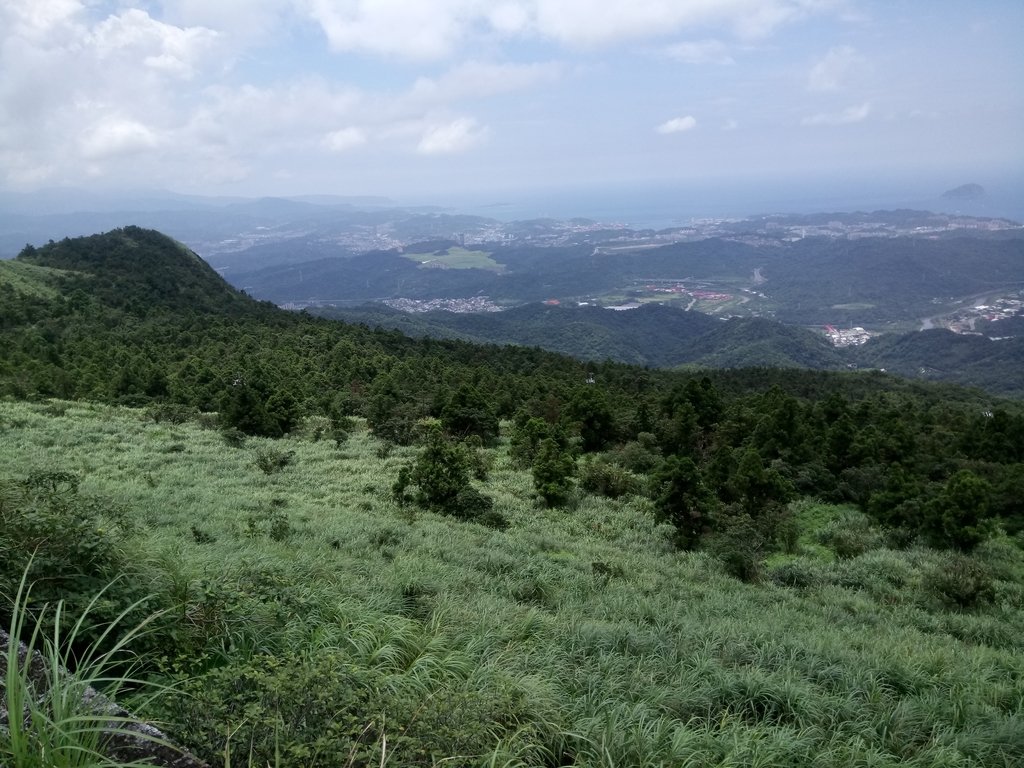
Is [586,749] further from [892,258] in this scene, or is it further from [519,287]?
[892,258]

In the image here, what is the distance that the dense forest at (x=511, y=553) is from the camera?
11.0 ft

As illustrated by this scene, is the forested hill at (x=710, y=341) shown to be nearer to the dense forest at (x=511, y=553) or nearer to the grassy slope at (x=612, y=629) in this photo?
the dense forest at (x=511, y=553)

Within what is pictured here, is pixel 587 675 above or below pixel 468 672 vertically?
below

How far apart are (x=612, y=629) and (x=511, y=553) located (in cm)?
391

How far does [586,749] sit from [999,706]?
161 inches

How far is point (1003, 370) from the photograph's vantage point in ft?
262

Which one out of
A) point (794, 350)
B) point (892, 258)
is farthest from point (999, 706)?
point (892, 258)

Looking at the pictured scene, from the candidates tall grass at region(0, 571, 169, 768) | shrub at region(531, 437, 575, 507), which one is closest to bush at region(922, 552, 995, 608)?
shrub at region(531, 437, 575, 507)

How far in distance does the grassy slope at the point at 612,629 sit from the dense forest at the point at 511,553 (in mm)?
35

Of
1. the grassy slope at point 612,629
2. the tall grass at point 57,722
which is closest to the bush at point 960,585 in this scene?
the grassy slope at point 612,629

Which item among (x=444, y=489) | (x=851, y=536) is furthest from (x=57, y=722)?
(x=851, y=536)

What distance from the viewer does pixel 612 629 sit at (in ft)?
18.1

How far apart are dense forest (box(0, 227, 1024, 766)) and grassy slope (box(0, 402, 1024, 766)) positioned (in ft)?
0.12

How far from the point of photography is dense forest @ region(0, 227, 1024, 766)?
3.37 meters
